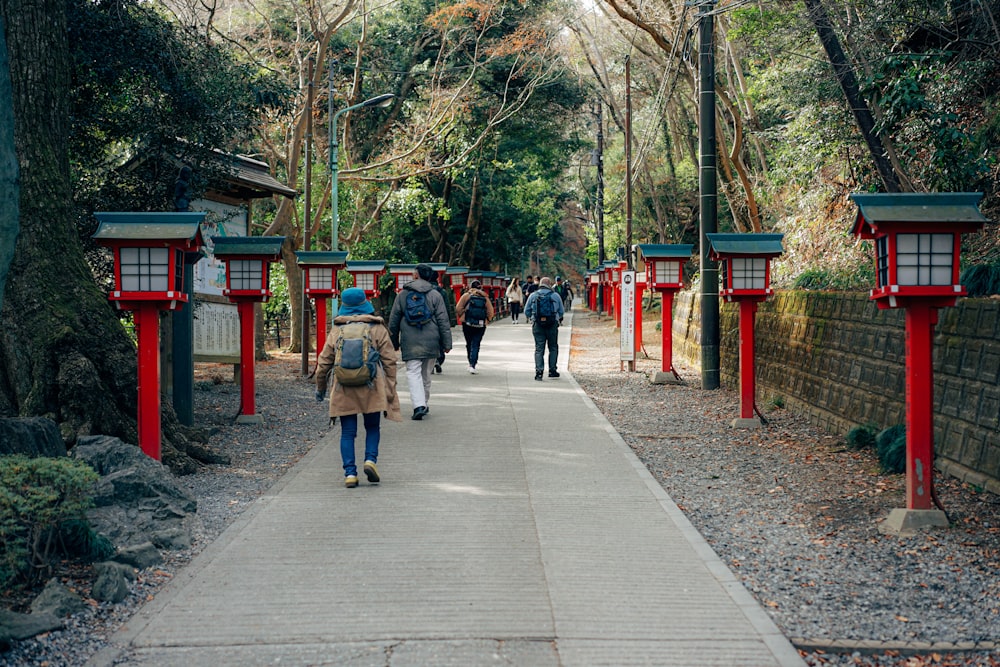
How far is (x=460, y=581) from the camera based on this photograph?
5691 mm

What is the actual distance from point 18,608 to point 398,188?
27.7m

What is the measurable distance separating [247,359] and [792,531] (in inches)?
290

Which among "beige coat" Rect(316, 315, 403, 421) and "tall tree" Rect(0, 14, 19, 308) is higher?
"tall tree" Rect(0, 14, 19, 308)

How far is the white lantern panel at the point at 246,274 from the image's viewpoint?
12625 millimetres

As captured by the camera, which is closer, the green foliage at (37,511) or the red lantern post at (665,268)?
the green foliage at (37,511)

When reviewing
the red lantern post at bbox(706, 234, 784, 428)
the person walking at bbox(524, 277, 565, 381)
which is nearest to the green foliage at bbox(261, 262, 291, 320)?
the person walking at bbox(524, 277, 565, 381)

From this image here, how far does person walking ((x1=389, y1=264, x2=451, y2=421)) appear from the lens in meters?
12.0

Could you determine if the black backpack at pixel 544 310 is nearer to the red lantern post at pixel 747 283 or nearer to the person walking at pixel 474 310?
the person walking at pixel 474 310

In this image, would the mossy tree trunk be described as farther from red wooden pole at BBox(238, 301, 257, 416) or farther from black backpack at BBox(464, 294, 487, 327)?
black backpack at BBox(464, 294, 487, 327)

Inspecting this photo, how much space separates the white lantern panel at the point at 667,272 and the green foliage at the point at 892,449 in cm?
838

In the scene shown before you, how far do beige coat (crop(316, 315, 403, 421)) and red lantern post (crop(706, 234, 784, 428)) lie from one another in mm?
5093

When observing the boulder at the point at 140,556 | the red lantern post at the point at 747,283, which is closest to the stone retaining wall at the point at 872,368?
the red lantern post at the point at 747,283

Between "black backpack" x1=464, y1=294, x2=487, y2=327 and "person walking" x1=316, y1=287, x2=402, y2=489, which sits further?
"black backpack" x1=464, y1=294, x2=487, y2=327

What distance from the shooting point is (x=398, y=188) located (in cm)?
3225
